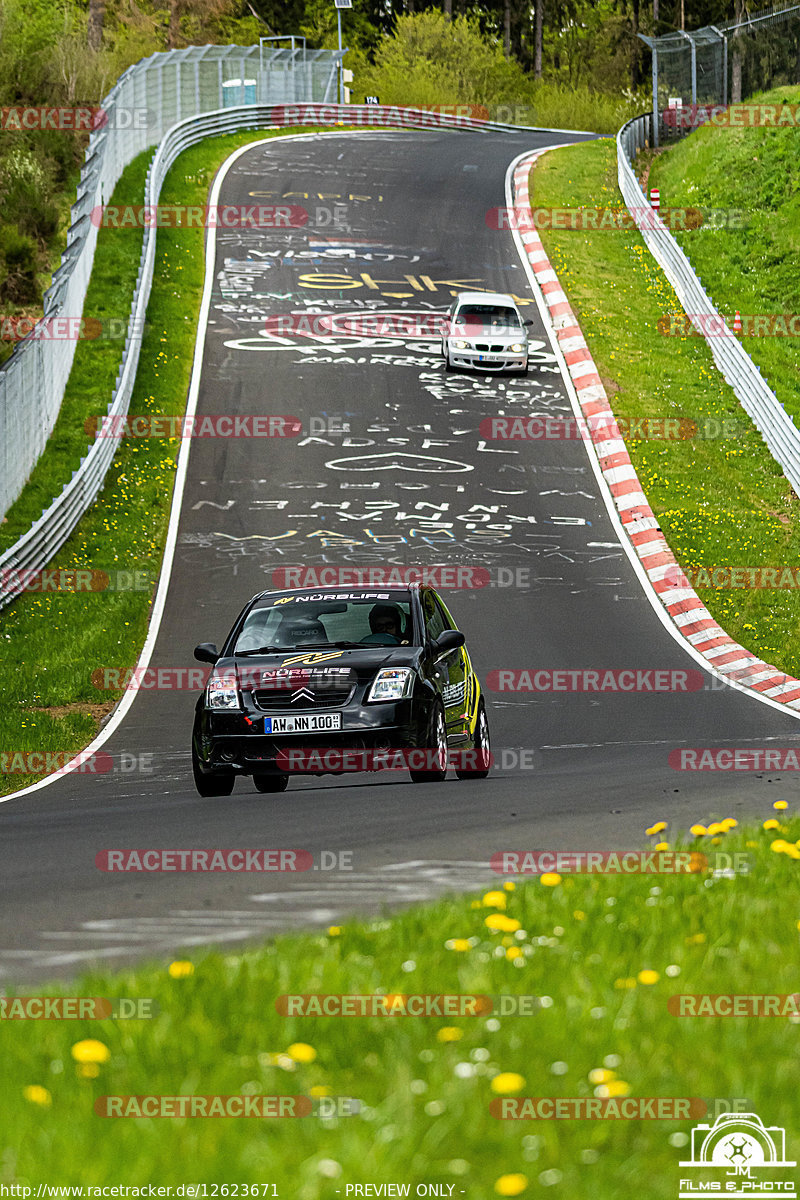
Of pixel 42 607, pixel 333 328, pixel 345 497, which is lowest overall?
pixel 42 607

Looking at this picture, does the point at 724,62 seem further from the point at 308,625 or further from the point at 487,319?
the point at 308,625

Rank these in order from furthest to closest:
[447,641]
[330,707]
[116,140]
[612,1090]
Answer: [116,140] → [447,641] → [330,707] → [612,1090]

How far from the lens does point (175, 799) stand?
413 inches

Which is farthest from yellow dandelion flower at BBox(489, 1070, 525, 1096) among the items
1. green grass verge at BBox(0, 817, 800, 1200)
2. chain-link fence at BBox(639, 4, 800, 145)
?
chain-link fence at BBox(639, 4, 800, 145)

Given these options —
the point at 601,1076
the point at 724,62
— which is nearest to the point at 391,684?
the point at 601,1076

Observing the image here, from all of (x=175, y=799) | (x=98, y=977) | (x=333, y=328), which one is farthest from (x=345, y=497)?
(x=98, y=977)

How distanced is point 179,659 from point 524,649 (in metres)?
4.20

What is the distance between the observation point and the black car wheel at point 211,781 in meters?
10.4

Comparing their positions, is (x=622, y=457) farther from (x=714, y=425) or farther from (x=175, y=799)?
(x=175, y=799)

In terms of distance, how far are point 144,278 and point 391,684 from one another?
24864 millimetres

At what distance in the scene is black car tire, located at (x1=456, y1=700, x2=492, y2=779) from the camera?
1120 centimetres

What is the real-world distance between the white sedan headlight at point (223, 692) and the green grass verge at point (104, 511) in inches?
120

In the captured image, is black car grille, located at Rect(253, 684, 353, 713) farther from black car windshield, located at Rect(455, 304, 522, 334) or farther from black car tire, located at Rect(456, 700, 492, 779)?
black car windshield, located at Rect(455, 304, 522, 334)

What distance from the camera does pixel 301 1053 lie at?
3840 mm
